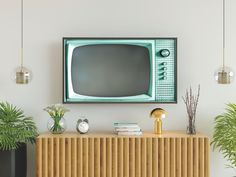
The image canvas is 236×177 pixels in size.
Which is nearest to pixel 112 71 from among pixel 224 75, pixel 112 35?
pixel 112 35

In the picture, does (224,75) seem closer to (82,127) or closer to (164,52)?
(164,52)

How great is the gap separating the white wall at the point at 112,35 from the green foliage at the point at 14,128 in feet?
0.45

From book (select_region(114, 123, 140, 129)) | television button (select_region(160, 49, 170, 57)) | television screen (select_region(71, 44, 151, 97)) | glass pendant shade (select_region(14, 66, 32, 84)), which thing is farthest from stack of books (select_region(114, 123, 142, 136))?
glass pendant shade (select_region(14, 66, 32, 84))

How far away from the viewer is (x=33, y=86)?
4164 mm

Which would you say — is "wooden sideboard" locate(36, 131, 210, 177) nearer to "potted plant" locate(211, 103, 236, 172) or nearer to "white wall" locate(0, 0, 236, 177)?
"potted plant" locate(211, 103, 236, 172)

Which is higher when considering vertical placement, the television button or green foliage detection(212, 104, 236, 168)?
the television button

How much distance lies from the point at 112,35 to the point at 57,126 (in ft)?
3.68

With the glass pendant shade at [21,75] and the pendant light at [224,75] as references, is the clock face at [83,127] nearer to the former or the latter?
the glass pendant shade at [21,75]

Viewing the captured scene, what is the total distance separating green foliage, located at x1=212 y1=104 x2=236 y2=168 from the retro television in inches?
21.1

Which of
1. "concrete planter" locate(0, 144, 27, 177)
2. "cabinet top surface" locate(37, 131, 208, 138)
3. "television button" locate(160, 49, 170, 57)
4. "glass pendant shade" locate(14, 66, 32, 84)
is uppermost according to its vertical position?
"television button" locate(160, 49, 170, 57)

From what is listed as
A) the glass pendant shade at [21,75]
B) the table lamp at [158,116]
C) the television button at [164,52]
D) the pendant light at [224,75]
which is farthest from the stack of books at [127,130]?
the glass pendant shade at [21,75]

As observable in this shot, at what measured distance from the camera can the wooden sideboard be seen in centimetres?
371

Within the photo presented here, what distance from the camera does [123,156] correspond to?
3.72 m

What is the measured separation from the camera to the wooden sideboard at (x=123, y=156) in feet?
12.2
